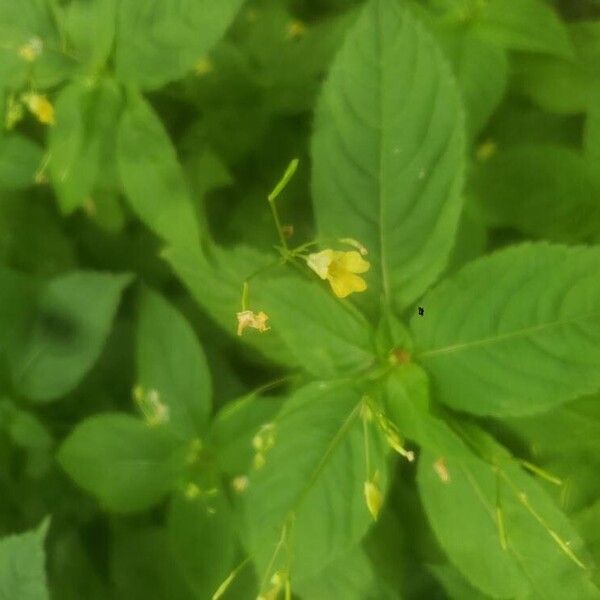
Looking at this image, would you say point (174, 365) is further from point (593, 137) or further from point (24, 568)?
point (593, 137)

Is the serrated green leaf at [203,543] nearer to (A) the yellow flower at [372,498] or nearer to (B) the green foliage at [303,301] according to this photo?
(B) the green foliage at [303,301]

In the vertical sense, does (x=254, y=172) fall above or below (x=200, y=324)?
above

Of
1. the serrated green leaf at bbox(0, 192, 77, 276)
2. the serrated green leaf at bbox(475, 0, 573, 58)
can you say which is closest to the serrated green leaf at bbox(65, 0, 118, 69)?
the serrated green leaf at bbox(0, 192, 77, 276)

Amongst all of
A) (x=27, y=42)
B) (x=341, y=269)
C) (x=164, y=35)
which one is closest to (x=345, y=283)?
(x=341, y=269)

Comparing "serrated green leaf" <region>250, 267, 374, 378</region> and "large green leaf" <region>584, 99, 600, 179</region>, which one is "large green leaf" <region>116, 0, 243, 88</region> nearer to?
"serrated green leaf" <region>250, 267, 374, 378</region>

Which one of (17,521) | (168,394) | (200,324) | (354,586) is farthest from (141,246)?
(354,586)

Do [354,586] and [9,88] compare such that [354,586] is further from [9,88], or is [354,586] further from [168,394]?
[9,88]

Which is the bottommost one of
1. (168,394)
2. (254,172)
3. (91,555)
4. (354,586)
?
(91,555)
